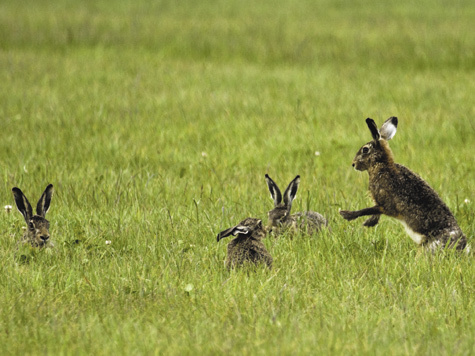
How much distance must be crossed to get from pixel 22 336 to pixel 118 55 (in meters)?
11.2

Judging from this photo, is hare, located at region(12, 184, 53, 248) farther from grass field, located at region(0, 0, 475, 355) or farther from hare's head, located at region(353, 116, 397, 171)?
hare's head, located at region(353, 116, 397, 171)

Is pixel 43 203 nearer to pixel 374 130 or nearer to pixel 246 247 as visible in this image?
pixel 246 247

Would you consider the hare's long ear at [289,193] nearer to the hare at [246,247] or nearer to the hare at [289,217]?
the hare at [289,217]

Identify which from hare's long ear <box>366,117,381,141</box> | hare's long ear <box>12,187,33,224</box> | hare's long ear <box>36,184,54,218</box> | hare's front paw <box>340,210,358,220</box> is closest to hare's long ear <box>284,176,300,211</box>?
hare's front paw <box>340,210,358,220</box>

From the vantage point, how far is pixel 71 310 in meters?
3.89

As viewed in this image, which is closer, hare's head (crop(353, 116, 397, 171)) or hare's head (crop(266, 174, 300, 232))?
hare's head (crop(353, 116, 397, 171))

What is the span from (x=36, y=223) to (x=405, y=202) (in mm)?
2665

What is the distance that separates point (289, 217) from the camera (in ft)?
17.8

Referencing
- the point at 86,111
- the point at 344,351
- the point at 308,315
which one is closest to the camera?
the point at 344,351

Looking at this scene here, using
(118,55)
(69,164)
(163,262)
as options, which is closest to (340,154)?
(69,164)

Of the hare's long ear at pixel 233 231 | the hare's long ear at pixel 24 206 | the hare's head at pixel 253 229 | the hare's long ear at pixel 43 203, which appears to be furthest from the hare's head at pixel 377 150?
the hare's long ear at pixel 24 206

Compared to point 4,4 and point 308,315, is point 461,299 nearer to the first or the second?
point 308,315

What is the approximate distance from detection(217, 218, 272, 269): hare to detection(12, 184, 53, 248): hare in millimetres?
1311

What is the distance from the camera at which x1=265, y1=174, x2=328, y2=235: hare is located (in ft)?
17.4
